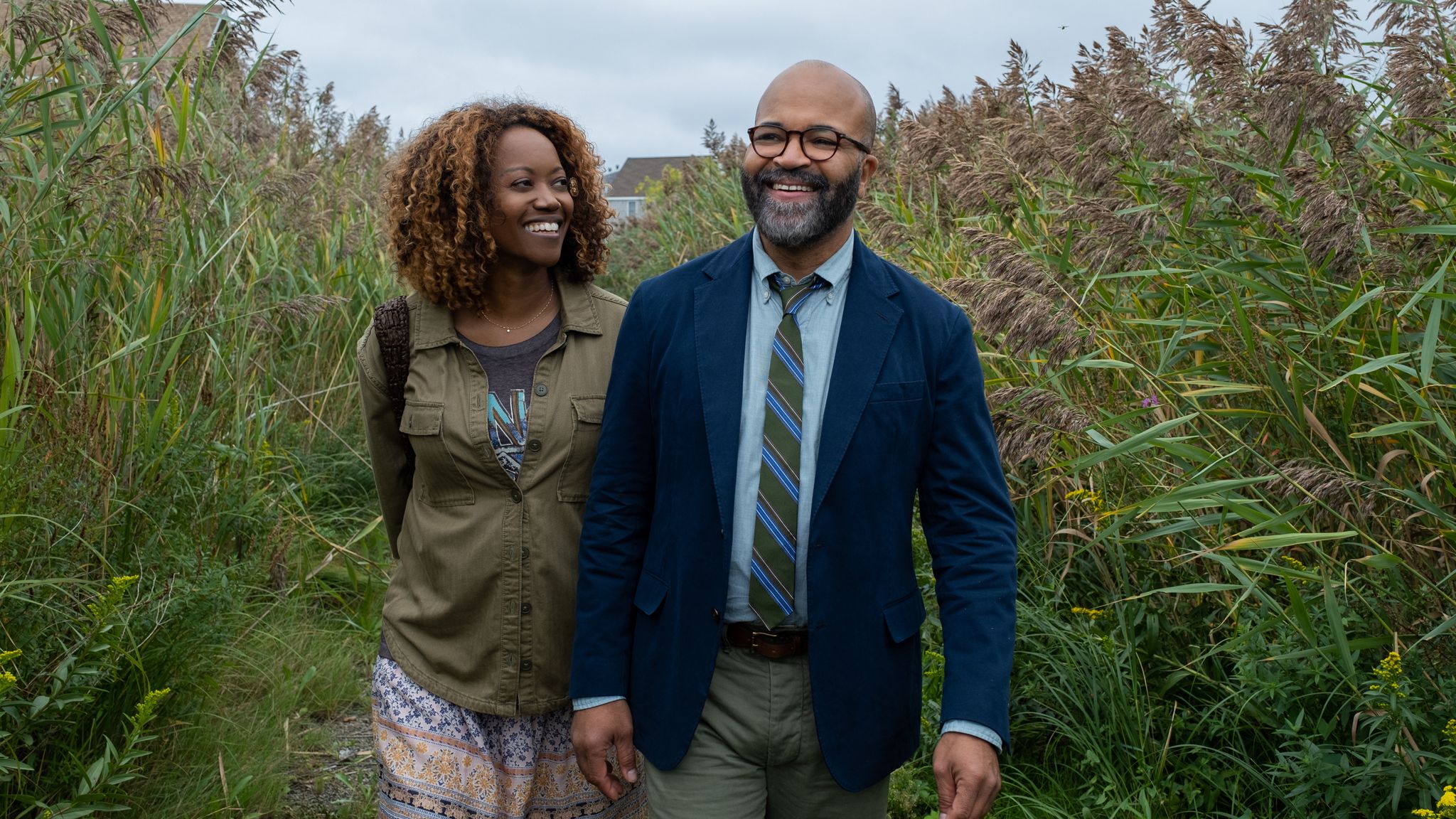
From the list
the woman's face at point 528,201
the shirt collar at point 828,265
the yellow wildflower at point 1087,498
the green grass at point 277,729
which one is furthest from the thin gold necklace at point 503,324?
the green grass at point 277,729

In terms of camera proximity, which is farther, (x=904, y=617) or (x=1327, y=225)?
(x=1327, y=225)

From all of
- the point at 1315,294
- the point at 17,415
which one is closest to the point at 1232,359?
the point at 1315,294

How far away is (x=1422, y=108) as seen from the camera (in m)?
3.30

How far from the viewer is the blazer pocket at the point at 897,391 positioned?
8.59 ft

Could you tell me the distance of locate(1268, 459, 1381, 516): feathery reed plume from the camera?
2854 millimetres

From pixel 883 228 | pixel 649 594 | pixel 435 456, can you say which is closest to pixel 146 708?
pixel 435 456

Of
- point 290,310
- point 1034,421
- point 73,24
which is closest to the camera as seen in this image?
point 1034,421

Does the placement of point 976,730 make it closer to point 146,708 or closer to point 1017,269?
point 1017,269

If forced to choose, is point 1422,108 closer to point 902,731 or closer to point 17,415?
point 902,731

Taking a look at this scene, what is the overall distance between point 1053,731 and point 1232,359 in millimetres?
1270

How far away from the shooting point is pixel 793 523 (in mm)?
2600

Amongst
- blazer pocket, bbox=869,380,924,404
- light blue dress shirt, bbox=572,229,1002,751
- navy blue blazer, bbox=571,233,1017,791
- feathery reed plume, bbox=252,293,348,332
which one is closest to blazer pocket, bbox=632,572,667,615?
navy blue blazer, bbox=571,233,1017,791

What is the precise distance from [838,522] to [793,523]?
0.30 feet

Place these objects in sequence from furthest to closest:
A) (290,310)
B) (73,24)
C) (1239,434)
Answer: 1. (290,310)
2. (73,24)
3. (1239,434)
